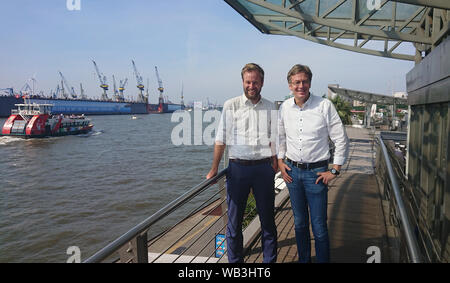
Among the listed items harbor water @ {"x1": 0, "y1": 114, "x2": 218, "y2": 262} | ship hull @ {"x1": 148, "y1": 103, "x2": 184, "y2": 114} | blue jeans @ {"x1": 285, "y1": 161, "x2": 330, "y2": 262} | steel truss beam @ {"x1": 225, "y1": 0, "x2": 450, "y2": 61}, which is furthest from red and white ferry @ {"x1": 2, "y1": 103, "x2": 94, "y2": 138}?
ship hull @ {"x1": 148, "y1": 103, "x2": 184, "y2": 114}

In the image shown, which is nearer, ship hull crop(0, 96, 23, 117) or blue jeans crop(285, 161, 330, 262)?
blue jeans crop(285, 161, 330, 262)

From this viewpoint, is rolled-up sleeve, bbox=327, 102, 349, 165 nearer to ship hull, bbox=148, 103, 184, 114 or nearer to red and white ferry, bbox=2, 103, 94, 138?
red and white ferry, bbox=2, 103, 94, 138

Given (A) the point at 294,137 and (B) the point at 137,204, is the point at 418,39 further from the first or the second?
(B) the point at 137,204

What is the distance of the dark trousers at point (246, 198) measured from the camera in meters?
2.44

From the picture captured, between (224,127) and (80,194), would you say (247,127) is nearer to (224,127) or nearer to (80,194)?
(224,127)

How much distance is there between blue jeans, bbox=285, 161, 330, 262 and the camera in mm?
2297

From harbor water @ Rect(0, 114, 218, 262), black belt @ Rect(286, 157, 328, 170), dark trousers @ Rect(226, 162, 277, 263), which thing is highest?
black belt @ Rect(286, 157, 328, 170)

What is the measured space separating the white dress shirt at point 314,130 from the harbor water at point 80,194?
924 centimetres

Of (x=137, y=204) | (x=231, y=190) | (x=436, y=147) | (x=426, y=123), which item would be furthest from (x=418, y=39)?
(x=137, y=204)

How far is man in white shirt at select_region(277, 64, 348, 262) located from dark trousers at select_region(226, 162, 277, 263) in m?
0.17

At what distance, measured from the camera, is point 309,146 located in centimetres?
229

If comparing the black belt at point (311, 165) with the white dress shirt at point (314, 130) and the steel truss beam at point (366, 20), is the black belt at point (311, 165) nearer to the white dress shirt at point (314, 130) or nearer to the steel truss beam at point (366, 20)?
the white dress shirt at point (314, 130)

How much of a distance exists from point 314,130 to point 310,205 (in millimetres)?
550

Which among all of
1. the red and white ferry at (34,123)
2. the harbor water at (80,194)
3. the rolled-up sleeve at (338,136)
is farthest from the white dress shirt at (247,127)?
the red and white ferry at (34,123)
